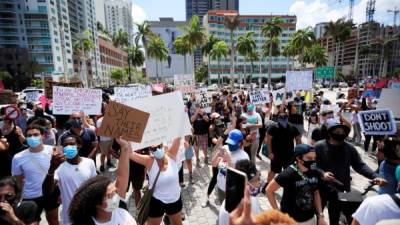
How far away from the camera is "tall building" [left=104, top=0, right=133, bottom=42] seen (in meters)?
166

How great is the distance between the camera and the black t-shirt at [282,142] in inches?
198

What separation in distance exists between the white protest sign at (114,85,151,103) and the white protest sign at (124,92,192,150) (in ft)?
12.3

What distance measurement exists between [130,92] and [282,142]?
14.2ft

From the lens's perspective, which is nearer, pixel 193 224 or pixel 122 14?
pixel 193 224

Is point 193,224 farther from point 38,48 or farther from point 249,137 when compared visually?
point 38,48

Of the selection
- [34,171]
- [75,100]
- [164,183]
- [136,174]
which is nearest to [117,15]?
[75,100]

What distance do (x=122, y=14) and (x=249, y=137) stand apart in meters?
195

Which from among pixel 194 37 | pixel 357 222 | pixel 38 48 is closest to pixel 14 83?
pixel 38 48

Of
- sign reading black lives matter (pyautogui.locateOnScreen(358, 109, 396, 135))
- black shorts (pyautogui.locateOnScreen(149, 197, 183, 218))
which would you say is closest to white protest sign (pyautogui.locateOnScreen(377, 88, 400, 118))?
sign reading black lives matter (pyautogui.locateOnScreen(358, 109, 396, 135))

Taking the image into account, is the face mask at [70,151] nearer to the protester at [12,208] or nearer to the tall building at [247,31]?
the protester at [12,208]

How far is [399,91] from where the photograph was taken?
5.59 meters

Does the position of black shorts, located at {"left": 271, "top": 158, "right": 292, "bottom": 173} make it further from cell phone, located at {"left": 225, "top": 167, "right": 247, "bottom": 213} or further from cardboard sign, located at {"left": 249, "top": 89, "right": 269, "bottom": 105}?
cardboard sign, located at {"left": 249, "top": 89, "right": 269, "bottom": 105}

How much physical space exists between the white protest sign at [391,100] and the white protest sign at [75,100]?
6.48 meters

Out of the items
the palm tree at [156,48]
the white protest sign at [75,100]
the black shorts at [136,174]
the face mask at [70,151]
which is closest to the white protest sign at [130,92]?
the white protest sign at [75,100]
